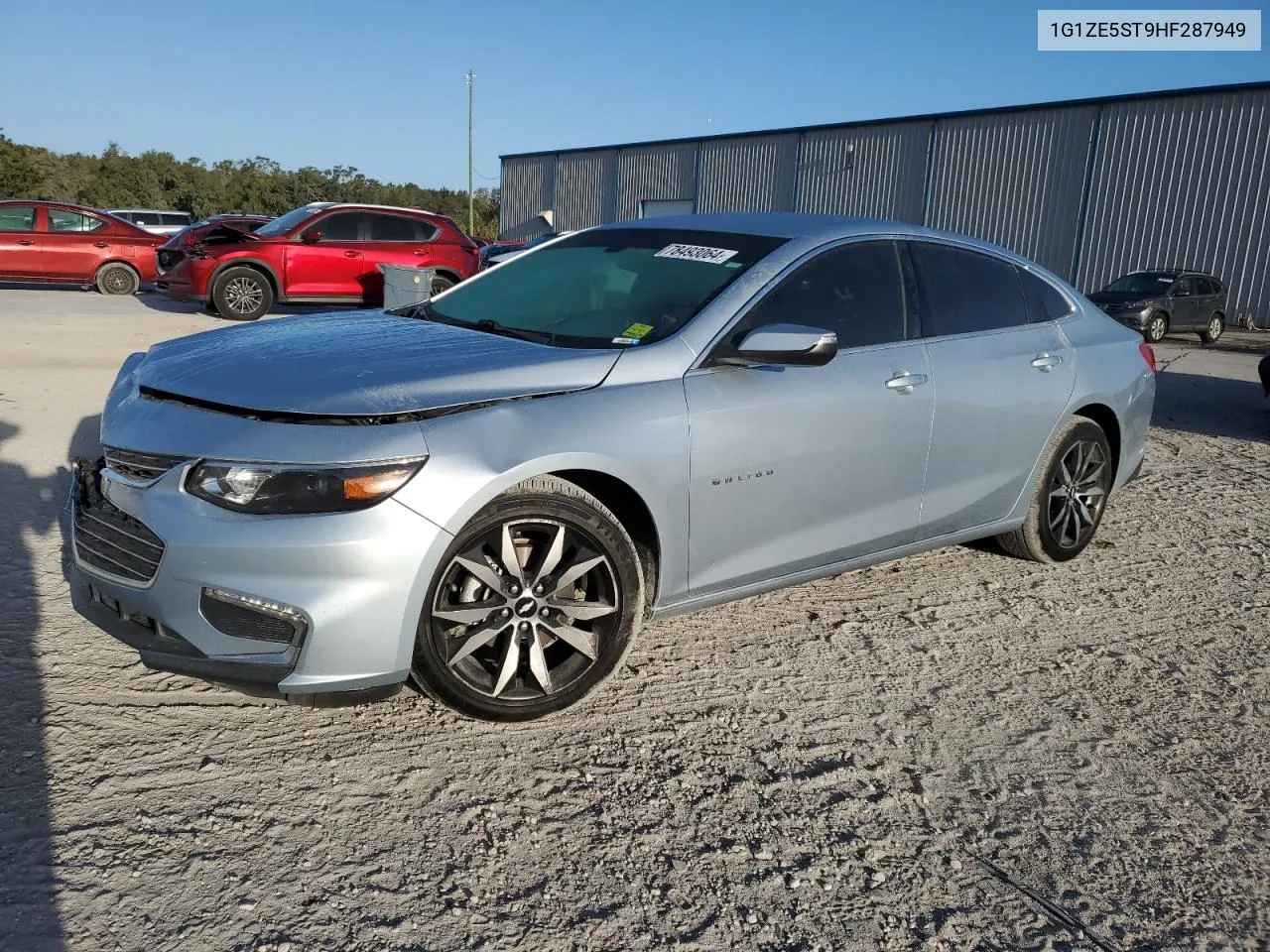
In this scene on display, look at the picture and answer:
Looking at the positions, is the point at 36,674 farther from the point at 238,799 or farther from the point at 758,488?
the point at 758,488

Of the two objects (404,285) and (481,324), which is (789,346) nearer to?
(481,324)

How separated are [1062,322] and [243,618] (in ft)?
12.9

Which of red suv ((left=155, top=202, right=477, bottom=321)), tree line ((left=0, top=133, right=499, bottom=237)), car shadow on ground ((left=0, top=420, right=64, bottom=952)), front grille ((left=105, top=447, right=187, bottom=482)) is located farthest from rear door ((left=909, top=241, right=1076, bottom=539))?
tree line ((left=0, top=133, right=499, bottom=237))

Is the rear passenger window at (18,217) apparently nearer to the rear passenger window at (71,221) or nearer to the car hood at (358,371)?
the rear passenger window at (71,221)

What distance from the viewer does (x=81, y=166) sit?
5512cm

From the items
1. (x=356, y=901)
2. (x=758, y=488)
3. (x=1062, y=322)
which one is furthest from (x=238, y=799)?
(x=1062, y=322)

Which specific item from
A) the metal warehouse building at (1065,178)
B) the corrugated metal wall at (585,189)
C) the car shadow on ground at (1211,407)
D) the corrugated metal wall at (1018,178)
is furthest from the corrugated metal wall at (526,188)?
the car shadow on ground at (1211,407)

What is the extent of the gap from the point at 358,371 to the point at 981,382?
262 cm

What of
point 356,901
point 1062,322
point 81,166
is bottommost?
point 356,901

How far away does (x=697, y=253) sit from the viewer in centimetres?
398

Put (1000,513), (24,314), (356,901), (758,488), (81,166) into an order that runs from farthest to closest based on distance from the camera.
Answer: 1. (81,166)
2. (24,314)
3. (1000,513)
4. (758,488)
5. (356,901)

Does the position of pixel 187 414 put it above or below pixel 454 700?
above

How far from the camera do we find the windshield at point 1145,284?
19.0 metres

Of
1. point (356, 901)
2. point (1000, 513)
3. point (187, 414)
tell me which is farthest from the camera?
point (1000, 513)
